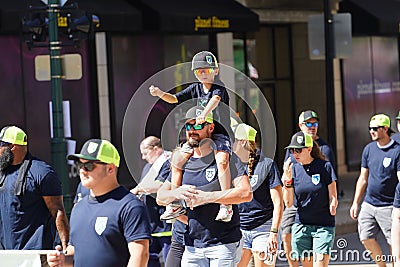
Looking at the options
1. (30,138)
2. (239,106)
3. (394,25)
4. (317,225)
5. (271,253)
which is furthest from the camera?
(394,25)

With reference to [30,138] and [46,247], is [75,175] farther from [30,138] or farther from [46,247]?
[46,247]

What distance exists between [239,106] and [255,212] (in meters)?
12.8

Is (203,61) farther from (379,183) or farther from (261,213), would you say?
(379,183)

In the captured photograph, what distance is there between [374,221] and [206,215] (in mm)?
4128

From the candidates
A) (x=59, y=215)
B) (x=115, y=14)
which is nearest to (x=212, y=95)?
(x=59, y=215)

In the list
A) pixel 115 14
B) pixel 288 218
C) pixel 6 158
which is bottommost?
pixel 288 218

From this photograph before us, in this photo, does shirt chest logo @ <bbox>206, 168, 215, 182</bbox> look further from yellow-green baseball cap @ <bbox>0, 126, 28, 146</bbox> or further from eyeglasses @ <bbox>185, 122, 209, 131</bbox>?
yellow-green baseball cap @ <bbox>0, 126, 28, 146</bbox>

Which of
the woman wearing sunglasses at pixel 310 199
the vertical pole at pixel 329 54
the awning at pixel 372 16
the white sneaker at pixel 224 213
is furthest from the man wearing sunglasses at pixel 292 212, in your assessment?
the awning at pixel 372 16

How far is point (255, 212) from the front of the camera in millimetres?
9984

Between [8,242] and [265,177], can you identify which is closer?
[8,242]

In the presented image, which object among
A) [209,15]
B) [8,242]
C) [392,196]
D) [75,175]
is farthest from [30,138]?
[8,242]

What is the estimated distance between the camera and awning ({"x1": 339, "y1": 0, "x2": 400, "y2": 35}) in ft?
79.6

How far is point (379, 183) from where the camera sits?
37.8 ft

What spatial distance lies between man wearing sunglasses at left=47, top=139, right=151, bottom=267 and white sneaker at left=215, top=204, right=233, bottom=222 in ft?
5.21
